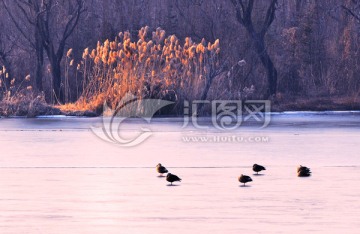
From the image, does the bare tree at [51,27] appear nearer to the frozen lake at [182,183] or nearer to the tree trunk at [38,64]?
the tree trunk at [38,64]

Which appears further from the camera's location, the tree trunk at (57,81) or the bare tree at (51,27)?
the bare tree at (51,27)

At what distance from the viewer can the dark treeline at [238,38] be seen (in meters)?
28.7

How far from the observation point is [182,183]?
1059 cm

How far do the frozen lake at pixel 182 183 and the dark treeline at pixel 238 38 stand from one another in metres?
9.95

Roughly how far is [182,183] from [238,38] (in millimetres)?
20276

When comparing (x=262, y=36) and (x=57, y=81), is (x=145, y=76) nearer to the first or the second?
(x=57, y=81)

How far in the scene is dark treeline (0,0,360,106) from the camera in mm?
28688

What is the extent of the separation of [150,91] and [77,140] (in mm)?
7163
